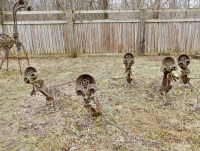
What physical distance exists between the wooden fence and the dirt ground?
2.04m

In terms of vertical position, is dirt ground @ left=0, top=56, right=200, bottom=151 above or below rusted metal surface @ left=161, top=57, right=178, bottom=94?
below

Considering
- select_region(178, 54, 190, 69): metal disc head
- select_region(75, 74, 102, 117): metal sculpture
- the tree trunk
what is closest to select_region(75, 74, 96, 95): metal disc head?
select_region(75, 74, 102, 117): metal sculpture

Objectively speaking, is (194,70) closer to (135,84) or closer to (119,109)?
(135,84)

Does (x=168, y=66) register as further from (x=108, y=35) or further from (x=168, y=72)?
(x=108, y=35)

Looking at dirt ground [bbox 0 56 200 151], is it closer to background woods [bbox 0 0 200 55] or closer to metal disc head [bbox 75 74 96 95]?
metal disc head [bbox 75 74 96 95]

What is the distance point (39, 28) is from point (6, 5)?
2.42 metres

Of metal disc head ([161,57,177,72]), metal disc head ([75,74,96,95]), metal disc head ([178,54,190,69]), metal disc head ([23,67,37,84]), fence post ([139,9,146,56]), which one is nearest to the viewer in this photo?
metal disc head ([75,74,96,95])

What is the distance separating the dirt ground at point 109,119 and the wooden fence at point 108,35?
2.04 metres

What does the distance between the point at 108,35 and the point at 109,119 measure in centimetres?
393

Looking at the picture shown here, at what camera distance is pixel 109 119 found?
8.45ft

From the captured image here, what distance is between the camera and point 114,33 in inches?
237

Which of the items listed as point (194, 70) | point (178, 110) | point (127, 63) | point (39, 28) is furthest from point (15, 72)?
point (194, 70)

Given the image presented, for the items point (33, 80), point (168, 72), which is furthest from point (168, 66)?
point (33, 80)

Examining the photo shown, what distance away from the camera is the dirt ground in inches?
83.5
